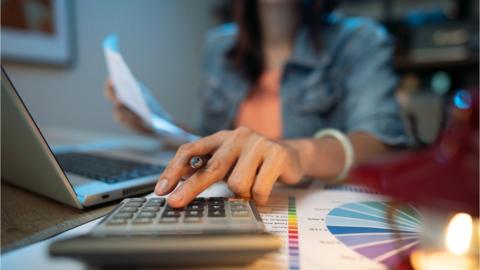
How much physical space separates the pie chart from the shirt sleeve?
1.01 feet

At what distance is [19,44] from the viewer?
1064mm

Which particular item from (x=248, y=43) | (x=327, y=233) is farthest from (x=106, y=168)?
(x=248, y=43)

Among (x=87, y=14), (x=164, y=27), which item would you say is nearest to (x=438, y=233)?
(x=87, y=14)

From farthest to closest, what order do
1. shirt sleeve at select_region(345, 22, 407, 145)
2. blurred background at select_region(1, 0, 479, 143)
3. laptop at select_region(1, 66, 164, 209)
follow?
1. blurred background at select_region(1, 0, 479, 143)
2. shirt sleeve at select_region(345, 22, 407, 145)
3. laptop at select_region(1, 66, 164, 209)

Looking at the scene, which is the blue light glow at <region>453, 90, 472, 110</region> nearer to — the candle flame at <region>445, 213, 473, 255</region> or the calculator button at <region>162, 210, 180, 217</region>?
the candle flame at <region>445, 213, 473, 255</region>

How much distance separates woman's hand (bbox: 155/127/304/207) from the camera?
326 millimetres

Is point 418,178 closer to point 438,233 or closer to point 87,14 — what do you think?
point 438,233

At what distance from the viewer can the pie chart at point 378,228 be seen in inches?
10.0

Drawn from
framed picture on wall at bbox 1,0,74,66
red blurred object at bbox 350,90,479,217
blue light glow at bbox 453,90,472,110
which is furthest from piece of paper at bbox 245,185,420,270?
blue light glow at bbox 453,90,472,110

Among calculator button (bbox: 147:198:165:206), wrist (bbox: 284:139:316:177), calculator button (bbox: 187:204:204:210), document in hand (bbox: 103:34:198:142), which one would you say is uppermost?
document in hand (bbox: 103:34:198:142)

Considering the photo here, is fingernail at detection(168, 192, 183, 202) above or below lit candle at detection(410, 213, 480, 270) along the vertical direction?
above

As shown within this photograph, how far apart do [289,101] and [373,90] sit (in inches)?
9.6

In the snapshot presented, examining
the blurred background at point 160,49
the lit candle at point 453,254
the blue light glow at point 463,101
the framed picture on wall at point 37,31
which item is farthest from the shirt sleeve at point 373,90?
the framed picture on wall at point 37,31

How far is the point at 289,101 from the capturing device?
2.91ft
